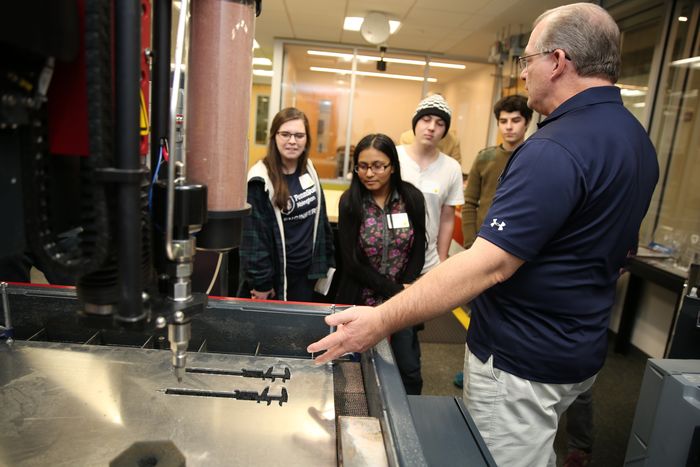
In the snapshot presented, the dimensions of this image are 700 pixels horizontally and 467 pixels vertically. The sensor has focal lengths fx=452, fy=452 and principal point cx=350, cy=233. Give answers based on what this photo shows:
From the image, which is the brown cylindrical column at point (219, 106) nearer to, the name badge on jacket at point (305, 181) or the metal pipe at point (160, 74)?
the metal pipe at point (160, 74)

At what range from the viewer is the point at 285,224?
6.96 feet

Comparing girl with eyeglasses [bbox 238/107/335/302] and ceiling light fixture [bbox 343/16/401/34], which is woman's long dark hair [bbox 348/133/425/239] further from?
ceiling light fixture [bbox 343/16/401/34]

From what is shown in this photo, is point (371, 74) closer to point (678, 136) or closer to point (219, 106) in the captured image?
point (678, 136)

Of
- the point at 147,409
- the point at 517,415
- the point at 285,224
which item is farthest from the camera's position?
the point at 285,224

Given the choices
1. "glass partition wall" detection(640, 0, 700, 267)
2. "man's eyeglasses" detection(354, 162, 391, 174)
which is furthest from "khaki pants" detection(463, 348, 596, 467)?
"glass partition wall" detection(640, 0, 700, 267)

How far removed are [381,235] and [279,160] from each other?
615mm

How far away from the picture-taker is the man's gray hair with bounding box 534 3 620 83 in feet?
3.31

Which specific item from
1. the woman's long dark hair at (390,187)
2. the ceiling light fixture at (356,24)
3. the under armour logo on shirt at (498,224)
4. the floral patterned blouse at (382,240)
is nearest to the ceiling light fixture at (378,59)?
the ceiling light fixture at (356,24)

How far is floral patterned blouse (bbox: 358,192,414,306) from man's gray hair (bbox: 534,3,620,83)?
1.02 metres

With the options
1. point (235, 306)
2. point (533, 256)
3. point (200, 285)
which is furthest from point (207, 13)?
point (200, 285)

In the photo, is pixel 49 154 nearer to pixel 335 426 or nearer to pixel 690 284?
pixel 335 426

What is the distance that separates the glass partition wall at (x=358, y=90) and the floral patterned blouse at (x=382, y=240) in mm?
4220

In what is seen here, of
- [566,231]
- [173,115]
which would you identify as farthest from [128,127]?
[566,231]

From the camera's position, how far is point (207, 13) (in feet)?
1.92
